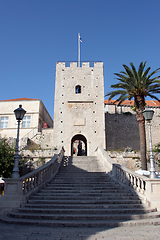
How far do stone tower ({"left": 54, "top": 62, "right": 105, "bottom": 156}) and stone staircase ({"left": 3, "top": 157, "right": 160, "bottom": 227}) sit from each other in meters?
11.4

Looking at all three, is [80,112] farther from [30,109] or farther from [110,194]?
[110,194]

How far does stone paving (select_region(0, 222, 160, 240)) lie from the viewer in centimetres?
500

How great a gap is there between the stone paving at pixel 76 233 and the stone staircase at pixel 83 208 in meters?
0.29

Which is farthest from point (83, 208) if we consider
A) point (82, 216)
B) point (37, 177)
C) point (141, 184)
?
point (37, 177)

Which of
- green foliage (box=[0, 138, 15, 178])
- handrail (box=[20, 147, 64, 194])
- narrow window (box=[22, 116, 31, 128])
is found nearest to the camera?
handrail (box=[20, 147, 64, 194])

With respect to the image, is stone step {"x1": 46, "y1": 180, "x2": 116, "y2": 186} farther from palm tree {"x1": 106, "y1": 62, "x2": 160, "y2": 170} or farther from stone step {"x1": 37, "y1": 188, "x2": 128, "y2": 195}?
palm tree {"x1": 106, "y1": 62, "x2": 160, "y2": 170}

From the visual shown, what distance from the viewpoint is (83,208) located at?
7191 mm

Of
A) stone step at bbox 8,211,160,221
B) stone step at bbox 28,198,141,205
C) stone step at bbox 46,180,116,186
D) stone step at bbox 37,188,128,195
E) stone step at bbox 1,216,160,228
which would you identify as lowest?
stone step at bbox 1,216,160,228

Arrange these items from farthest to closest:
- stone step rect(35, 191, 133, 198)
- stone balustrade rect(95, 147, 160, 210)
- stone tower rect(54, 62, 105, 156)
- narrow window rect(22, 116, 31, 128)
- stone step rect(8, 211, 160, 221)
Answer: narrow window rect(22, 116, 31, 128)
stone tower rect(54, 62, 105, 156)
stone step rect(35, 191, 133, 198)
stone balustrade rect(95, 147, 160, 210)
stone step rect(8, 211, 160, 221)

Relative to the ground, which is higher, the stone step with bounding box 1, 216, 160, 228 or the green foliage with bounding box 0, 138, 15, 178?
the green foliage with bounding box 0, 138, 15, 178

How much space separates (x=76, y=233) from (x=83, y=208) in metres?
1.90

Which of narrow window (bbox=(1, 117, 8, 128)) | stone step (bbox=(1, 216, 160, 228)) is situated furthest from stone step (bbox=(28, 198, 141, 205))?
narrow window (bbox=(1, 117, 8, 128))

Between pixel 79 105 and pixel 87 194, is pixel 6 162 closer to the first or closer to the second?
pixel 79 105

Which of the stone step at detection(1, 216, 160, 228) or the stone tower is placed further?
the stone tower
